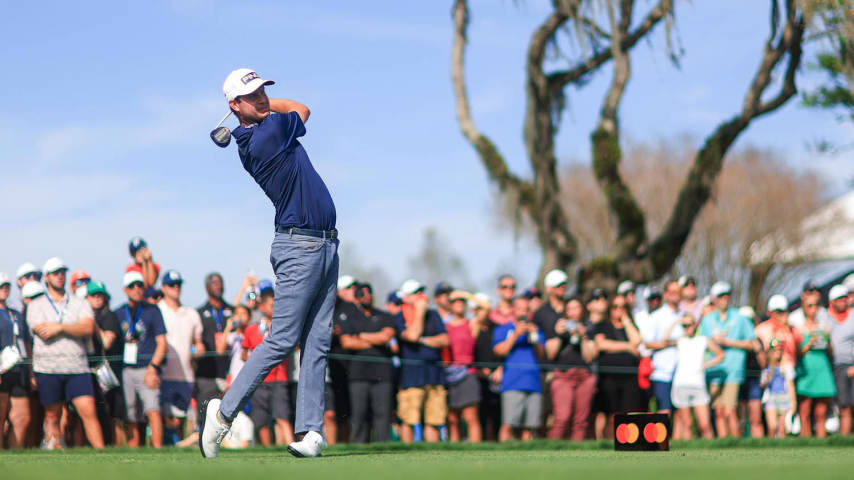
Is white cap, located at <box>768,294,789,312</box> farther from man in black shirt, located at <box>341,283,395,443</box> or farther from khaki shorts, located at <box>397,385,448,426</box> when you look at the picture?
man in black shirt, located at <box>341,283,395,443</box>

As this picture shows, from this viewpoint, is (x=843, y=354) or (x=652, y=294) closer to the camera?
(x=843, y=354)

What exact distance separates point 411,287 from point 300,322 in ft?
21.2

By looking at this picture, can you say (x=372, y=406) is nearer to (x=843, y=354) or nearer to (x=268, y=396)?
(x=268, y=396)

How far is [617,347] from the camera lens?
41.6 ft

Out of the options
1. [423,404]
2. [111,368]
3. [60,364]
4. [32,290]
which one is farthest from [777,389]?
[32,290]

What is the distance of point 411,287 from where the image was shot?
42.3ft

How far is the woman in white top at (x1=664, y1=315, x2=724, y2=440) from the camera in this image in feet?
41.2

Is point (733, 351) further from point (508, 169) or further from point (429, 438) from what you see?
point (508, 169)

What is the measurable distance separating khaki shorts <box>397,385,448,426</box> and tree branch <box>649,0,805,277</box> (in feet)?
23.0

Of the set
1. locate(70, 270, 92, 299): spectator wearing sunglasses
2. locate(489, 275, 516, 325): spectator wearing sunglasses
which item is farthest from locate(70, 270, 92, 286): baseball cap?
locate(489, 275, 516, 325): spectator wearing sunglasses

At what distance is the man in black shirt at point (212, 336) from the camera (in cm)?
1188

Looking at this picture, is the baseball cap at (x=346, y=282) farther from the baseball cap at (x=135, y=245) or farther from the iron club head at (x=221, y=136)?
the iron club head at (x=221, y=136)

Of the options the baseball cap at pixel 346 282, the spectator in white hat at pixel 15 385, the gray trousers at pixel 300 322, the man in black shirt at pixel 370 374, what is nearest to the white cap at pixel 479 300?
the man in black shirt at pixel 370 374

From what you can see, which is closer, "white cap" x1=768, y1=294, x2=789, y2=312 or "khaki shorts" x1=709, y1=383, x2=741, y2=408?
"khaki shorts" x1=709, y1=383, x2=741, y2=408
